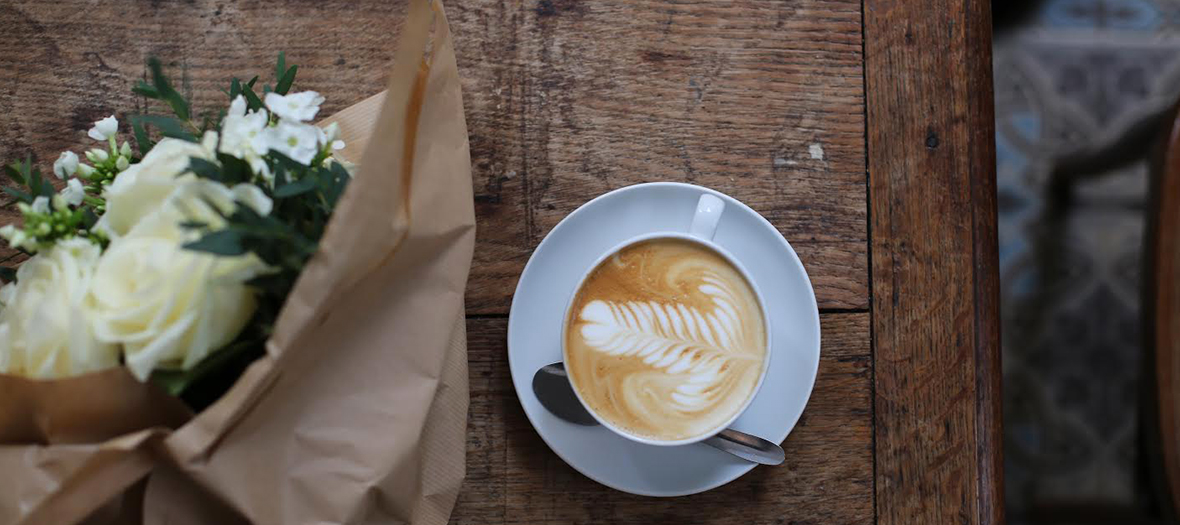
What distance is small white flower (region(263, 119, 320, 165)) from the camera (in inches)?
22.3

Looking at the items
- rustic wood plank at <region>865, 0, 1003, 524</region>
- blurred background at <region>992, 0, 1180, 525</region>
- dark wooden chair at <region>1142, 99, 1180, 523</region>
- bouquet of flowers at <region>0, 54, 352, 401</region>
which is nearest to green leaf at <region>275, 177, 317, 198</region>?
bouquet of flowers at <region>0, 54, 352, 401</region>

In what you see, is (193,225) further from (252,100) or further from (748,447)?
(748,447)

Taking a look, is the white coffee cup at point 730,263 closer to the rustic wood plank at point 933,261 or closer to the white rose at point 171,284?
the rustic wood plank at point 933,261

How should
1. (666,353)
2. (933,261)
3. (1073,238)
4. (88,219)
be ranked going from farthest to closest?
(1073,238)
(933,261)
(666,353)
(88,219)

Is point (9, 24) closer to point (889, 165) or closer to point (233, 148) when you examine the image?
point (233, 148)

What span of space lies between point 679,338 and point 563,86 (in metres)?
0.32

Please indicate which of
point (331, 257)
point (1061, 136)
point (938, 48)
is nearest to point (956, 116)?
point (938, 48)

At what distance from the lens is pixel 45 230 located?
0.56 metres

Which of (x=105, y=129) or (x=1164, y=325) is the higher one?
(x=105, y=129)

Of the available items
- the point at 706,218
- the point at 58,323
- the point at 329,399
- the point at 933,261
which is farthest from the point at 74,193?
the point at 933,261

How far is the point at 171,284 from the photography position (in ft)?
1.67

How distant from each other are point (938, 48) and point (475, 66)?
52cm

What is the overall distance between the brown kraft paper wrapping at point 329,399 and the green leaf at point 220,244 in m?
0.05

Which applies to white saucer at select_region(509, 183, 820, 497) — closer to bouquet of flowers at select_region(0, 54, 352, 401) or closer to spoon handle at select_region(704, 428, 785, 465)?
spoon handle at select_region(704, 428, 785, 465)
